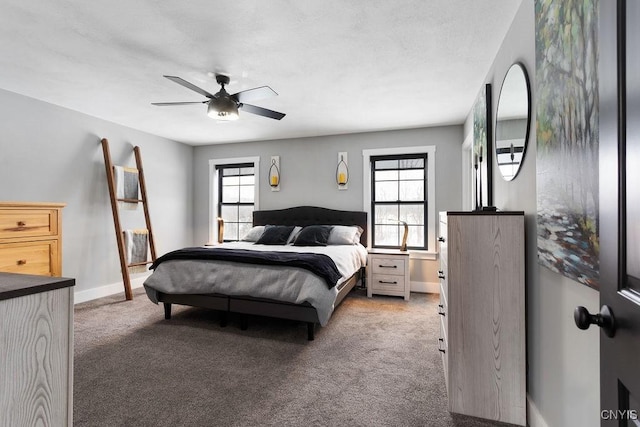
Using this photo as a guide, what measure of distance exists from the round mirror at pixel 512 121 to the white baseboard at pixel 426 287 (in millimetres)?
2534

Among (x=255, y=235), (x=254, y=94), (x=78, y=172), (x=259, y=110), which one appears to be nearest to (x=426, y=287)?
(x=255, y=235)

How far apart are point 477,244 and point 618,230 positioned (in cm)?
117

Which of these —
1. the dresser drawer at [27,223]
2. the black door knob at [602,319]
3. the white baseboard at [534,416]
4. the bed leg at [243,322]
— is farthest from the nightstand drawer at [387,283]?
the dresser drawer at [27,223]

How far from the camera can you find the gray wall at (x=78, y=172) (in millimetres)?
3311

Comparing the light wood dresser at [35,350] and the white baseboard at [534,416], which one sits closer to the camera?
the light wood dresser at [35,350]

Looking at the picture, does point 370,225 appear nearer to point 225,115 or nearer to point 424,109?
point 424,109

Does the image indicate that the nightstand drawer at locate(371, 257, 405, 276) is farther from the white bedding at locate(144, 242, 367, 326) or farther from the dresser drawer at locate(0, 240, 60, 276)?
the dresser drawer at locate(0, 240, 60, 276)

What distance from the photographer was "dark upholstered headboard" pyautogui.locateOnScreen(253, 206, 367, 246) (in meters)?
4.77

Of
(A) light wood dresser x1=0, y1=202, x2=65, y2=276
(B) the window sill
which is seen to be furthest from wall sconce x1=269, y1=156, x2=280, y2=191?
(A) light wood dresser x1=0, y1=202, x2=65, y2=276

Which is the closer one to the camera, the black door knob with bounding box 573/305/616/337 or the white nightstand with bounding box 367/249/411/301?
the black door knob with bounding box 573/305/616/337

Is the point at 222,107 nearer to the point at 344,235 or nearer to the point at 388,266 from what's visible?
the point at 344,235

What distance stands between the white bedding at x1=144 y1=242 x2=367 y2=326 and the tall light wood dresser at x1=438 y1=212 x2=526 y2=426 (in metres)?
1.17

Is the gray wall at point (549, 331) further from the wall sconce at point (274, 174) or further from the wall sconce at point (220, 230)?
the wall sconce at point (220, 230)

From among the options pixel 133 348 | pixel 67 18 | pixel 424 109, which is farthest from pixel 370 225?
pixel 67 18
